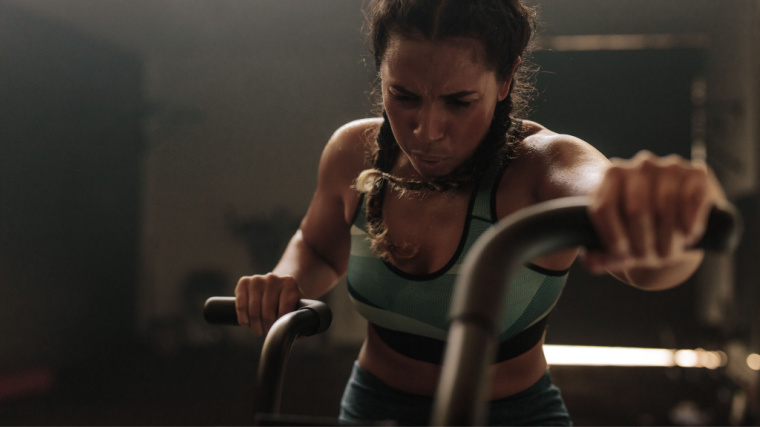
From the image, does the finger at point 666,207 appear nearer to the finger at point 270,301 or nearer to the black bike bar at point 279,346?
the black bike bar at point 279,346

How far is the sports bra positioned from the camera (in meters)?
0.90

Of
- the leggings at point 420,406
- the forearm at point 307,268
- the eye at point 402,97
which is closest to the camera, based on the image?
the eye at point 402,97

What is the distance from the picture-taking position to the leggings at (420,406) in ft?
3.13

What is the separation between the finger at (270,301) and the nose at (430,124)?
0.29 meters

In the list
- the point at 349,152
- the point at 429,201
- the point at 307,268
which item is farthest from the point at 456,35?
the point at 307,268

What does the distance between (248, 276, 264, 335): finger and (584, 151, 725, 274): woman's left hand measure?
535mm

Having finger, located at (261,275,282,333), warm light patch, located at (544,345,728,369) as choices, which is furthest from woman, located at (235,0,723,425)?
warm light patch, located at (544,345,728,369)

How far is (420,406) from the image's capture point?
0.99m

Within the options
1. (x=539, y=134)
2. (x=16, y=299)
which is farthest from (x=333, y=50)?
(x=539, y=134)

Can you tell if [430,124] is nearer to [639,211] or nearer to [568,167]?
[568,167]

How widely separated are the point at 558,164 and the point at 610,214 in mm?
521

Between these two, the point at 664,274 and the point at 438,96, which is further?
the point at 438,96

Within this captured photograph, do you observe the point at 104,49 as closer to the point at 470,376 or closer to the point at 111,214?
the point at 111,214

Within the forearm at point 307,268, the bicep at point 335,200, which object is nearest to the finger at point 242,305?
the forearm at point 307,268
